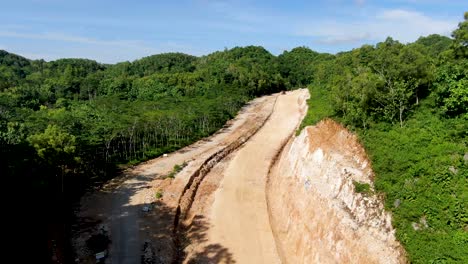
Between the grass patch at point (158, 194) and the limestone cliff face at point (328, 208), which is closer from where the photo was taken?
the limestone cliff face at point (328, 208)

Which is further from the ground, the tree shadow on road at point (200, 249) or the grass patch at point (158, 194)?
the grass patch at point (158, 194)

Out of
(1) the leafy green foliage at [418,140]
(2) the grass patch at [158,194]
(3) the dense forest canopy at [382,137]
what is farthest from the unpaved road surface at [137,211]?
(1) the leafy green foliage at [418,140]

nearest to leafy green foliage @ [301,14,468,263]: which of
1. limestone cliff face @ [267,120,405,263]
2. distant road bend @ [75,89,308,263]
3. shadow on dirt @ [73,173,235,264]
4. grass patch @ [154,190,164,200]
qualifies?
limestone cliff face @ [267,120,405,263]

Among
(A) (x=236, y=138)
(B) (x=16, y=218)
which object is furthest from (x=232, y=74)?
(B) (x=16, y=218)

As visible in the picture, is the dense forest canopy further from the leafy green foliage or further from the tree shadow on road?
the tree shadow on road

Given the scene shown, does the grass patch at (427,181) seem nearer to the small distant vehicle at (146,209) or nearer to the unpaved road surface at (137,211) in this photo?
the unpaved road surface at (137,211)

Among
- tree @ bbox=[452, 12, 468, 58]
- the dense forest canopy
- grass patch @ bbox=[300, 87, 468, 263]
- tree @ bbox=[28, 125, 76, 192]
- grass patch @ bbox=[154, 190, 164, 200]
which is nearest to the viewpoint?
grass patch @ bbox=[300, 87, 468, 263]

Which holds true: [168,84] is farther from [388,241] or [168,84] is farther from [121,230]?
[388,241]
